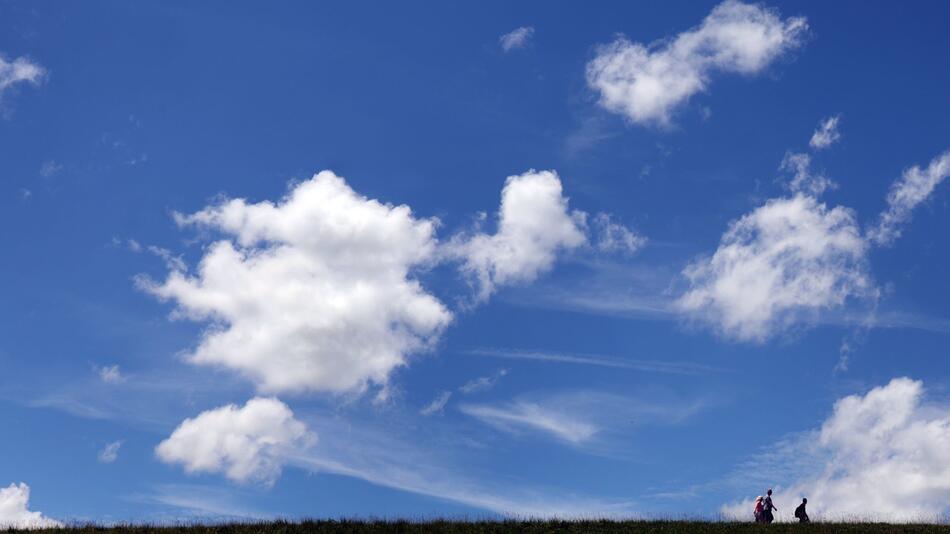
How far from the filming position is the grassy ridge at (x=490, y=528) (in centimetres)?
4759

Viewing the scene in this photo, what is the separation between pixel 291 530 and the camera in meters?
47.8

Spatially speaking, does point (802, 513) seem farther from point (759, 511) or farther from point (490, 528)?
point (490, 528)

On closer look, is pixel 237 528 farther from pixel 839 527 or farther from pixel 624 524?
pixel 839 527

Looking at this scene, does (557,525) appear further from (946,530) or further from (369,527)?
(946,530)

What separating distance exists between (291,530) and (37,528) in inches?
450

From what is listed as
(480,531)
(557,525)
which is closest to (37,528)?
(480,531)

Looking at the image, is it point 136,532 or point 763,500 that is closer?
point 136,532

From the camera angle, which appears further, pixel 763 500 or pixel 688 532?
pixel 763 500

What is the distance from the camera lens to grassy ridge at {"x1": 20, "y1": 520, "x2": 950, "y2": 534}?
47.6 metres

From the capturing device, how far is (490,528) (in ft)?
157

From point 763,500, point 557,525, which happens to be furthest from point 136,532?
point 763,500

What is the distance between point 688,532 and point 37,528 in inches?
1127

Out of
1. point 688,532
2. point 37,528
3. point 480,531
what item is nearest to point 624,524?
point 688,532

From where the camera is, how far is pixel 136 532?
1874 inches
